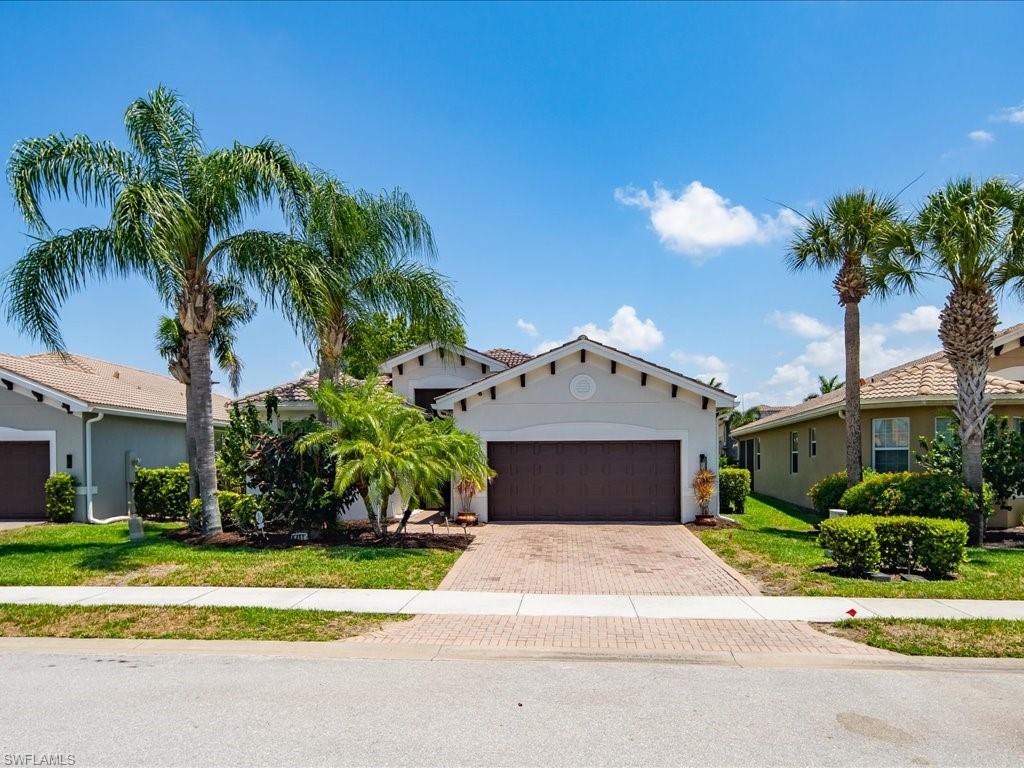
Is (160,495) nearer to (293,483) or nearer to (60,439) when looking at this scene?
(60,439)

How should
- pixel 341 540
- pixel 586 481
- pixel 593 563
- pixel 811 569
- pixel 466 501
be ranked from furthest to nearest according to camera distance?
1. pixel 586 481
2. pixel 466 501
3. pixel 341 540
4. pixel 593 563
5. pixel 811 569

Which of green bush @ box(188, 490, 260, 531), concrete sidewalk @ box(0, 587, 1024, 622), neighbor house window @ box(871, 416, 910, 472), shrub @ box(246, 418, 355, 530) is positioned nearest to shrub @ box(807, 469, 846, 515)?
neighbor house window @ box(871, 416, 910, 472)

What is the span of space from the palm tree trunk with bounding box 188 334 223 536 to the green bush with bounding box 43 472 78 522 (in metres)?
6.41

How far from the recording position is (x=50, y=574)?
11.1 meters

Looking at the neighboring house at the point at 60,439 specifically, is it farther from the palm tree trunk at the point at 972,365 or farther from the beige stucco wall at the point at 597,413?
the palm tree trunk at the point at 972,365

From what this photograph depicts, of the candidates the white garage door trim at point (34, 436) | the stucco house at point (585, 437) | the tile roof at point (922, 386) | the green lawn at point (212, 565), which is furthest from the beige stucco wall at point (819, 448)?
the white garage door trim at point (34, 436)

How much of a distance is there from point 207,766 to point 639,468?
45.6 ft

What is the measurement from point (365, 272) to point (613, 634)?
11.5 m

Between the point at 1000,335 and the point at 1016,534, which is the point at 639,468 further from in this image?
the point at 1000,335

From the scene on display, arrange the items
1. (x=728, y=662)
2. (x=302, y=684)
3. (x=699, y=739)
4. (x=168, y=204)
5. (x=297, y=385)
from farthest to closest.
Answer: (x=297, y=385) < (x=168, y=204) < (x=728, y=662) < (x=302, y=684) < (x=699, y=739)

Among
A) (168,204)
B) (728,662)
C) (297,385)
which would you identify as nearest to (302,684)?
(728,662)

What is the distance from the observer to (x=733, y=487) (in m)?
20.2

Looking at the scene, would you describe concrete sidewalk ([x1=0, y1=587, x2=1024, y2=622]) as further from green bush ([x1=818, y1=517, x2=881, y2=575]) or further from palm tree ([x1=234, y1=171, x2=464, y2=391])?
palm tree ([x1=234, y1=171, x2=464, y2=391])

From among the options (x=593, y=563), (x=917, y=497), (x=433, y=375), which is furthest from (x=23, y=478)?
(x=917, y=497)
